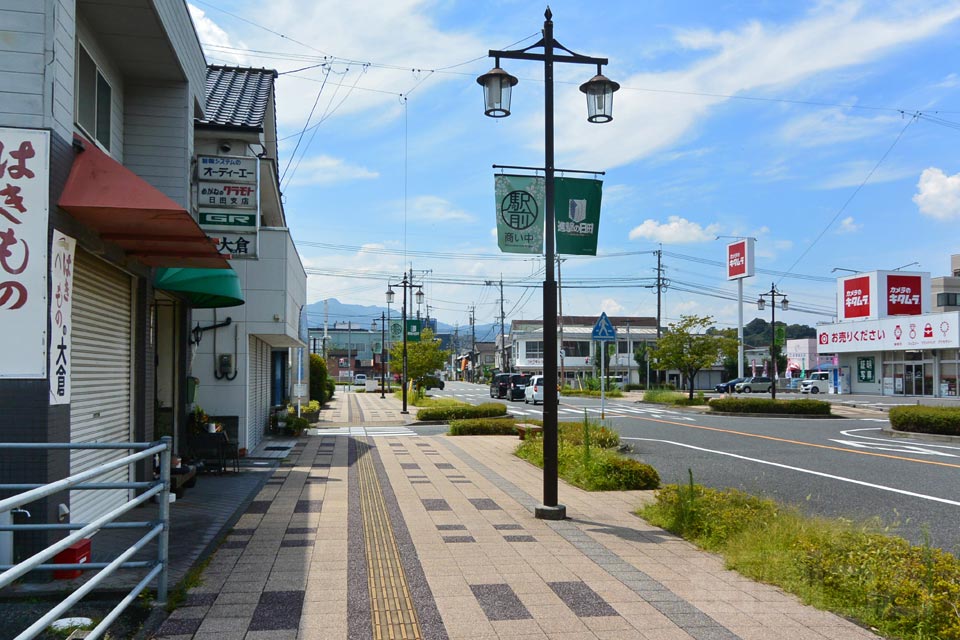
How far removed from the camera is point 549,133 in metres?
9.49

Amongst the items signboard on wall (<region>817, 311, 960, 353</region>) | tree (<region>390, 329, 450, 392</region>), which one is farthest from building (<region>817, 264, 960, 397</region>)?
tree (<region>390, 329, 450, 392</region>)

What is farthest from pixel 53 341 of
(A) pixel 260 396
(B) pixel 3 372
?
(A) pixel 260 396

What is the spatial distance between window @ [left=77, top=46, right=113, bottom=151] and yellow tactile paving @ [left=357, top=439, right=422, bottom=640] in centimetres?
556

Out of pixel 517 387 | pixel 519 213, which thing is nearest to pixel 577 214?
pixel 519 213

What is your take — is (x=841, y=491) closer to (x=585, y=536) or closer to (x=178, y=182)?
(x=585, y=536)

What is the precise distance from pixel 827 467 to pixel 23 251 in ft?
45.7

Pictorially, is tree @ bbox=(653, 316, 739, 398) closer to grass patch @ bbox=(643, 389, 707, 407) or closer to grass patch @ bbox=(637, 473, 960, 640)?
grass patch @ bbox=(643, 389, 707, 407)

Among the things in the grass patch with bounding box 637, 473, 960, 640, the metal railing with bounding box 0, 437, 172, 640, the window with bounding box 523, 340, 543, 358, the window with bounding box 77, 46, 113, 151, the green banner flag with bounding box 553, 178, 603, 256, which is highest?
the window with bounding box 77, 46, 113, 151

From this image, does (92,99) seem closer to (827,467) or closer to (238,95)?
(238,95)

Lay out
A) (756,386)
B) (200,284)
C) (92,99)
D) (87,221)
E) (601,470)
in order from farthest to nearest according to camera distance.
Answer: (756,386) < (601,470) < (200,284) < (92,99) < (87,221)

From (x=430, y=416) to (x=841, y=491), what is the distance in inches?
684

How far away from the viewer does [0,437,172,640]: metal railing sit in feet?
10.2

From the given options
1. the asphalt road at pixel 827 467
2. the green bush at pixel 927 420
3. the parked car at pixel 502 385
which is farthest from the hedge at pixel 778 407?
the parked car at pixel 502 385

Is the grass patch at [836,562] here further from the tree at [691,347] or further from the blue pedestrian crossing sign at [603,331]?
the tree at [691,347]
